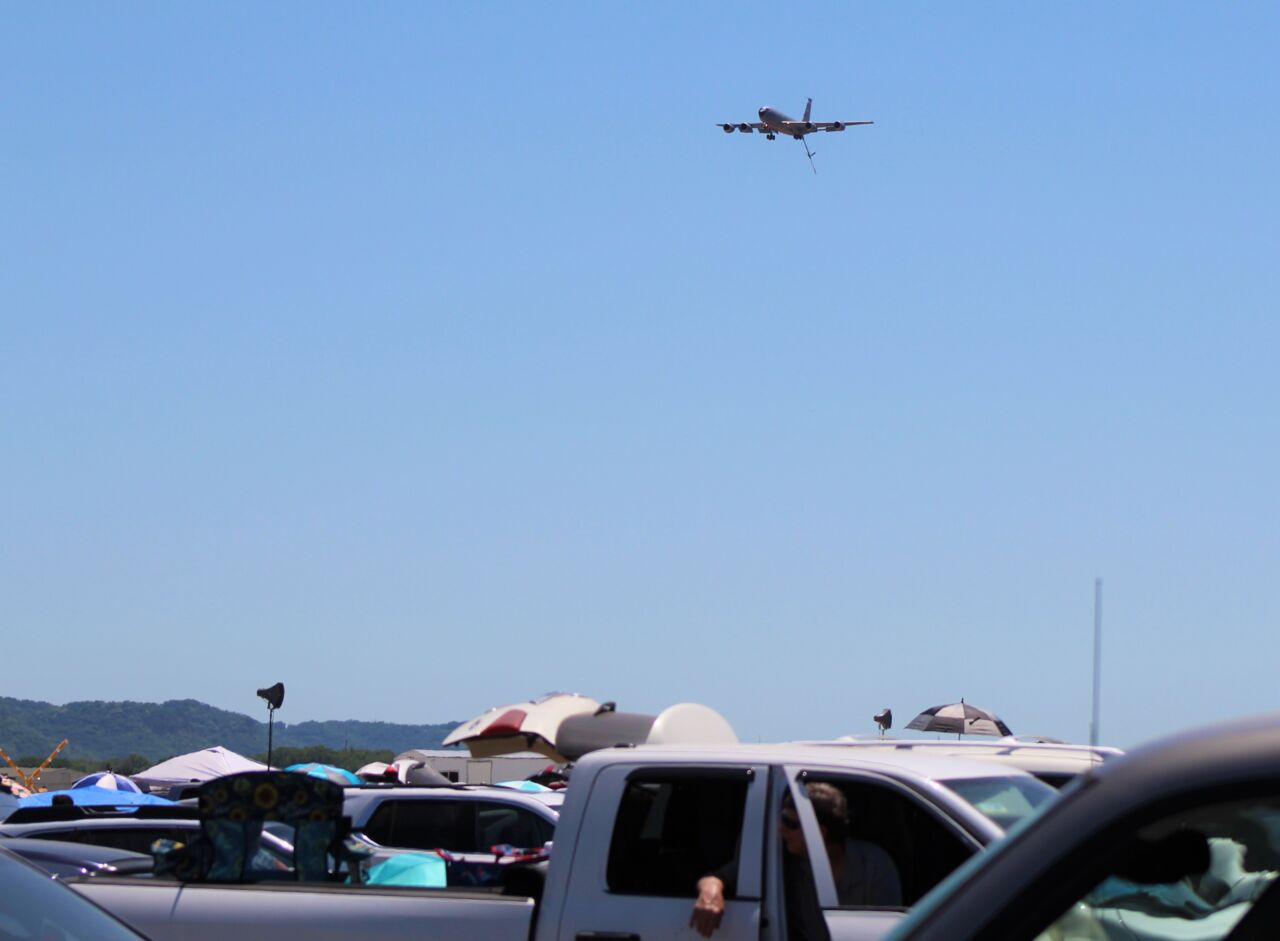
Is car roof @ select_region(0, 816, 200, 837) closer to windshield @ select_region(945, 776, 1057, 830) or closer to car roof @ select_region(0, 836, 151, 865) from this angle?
car roof @ select_region(0, 836, 151, 865)

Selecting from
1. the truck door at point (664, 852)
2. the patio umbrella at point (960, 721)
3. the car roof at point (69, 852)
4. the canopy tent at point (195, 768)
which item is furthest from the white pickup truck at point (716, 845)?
the canopy tent at point (195, 768)

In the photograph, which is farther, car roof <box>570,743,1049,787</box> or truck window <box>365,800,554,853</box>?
truck window <box>365,800,554,853</box>

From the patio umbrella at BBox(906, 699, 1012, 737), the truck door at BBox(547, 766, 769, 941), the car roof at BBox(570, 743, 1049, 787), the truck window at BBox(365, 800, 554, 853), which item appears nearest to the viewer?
the truck door at BBox(547, 766, 769, 941)

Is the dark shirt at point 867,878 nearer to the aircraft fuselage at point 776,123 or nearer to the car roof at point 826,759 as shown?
the car roof at point 826,759

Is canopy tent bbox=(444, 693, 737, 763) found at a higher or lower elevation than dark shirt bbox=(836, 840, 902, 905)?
higher

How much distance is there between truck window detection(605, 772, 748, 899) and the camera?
258 inches

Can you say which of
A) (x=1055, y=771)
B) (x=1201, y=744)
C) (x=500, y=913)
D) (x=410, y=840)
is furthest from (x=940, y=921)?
(x=410, y=840)

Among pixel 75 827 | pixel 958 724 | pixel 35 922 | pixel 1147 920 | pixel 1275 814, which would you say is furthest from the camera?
pixel 958 724

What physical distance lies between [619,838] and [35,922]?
213cm

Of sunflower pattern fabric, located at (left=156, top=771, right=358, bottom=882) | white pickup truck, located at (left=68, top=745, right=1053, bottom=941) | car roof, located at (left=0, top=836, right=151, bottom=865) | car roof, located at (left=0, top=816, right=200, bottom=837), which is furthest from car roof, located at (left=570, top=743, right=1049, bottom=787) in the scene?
car roof, located at (left=0, top=816, right=200, bottom=837)

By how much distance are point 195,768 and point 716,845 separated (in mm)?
32304

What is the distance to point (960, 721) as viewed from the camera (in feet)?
67.2

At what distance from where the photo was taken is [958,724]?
2062 centimetres

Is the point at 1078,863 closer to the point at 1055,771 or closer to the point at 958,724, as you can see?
the point at 1055,771
